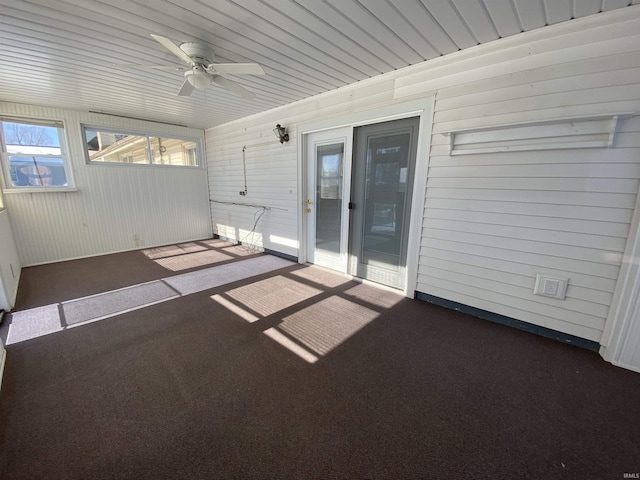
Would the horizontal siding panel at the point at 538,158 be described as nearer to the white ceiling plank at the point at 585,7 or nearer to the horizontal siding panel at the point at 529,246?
the horizontal siding panel at the point at 529,246

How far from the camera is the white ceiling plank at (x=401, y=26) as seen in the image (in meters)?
1.85

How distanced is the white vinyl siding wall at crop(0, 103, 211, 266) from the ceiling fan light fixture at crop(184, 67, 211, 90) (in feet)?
11.2

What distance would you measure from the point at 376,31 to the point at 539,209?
2087 mm

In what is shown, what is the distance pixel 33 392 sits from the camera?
1721 millimetres

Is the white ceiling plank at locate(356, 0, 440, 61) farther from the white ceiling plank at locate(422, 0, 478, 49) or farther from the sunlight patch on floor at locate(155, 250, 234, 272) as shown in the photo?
the sunlight patch on floor at locate(155, 250, 234, 272)

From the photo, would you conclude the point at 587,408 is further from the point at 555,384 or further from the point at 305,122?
the point at 305,122

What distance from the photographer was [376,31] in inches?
84.5

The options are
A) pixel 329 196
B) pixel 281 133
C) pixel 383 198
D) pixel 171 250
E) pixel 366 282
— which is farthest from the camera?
pixel 171 250

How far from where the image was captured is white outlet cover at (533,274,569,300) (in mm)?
2223

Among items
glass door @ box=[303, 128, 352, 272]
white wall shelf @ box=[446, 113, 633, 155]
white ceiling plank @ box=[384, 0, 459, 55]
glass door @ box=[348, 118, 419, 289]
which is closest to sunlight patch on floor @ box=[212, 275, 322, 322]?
glass door @ box=[303, 128, 352, 272]

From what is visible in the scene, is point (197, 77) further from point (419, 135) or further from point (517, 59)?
point (517, 59)

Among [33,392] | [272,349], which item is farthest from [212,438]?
[33,392]

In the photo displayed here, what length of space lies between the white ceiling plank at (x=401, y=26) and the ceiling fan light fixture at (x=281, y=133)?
7.49ft

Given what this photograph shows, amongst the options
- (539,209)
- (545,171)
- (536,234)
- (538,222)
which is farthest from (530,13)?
(536,234)
